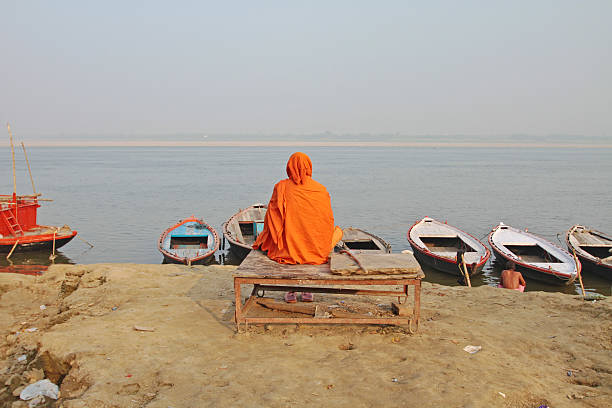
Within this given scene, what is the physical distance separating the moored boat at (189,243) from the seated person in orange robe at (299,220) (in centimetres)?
904

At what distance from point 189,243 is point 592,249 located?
1422 centimetres

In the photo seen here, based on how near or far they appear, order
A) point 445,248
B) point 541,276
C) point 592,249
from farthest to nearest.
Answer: point 445,248
point 592,249
point 541,276

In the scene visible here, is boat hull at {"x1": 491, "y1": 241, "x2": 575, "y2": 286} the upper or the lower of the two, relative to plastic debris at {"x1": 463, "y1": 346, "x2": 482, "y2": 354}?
lower

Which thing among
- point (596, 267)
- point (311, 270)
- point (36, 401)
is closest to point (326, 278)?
point (311, 270)

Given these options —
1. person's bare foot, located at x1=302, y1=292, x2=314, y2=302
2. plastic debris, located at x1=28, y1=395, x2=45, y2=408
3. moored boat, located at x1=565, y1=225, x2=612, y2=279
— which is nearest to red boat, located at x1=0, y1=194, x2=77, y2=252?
person's bare foot, located at x1=302, y1=292, x2=314, y2=302

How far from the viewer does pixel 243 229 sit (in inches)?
713

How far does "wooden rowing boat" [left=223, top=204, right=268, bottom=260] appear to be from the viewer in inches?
610

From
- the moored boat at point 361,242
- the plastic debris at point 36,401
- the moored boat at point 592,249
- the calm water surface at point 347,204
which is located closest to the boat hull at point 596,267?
the moored boat at point 592,249

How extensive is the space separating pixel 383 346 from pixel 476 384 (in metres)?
1.10

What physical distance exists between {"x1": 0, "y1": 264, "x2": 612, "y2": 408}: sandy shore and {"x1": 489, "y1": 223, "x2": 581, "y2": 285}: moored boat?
6.50m

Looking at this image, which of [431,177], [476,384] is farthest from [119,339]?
[431,177]

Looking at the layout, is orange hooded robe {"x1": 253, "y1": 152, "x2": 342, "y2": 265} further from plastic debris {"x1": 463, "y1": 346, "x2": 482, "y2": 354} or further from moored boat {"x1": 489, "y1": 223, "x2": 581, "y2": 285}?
moored boat {"x1": 489, "y1": 223, "x2": 581, "y2": 285}

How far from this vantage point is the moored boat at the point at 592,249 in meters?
13.9

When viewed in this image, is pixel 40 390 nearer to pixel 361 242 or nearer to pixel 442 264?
pixel 442 264
